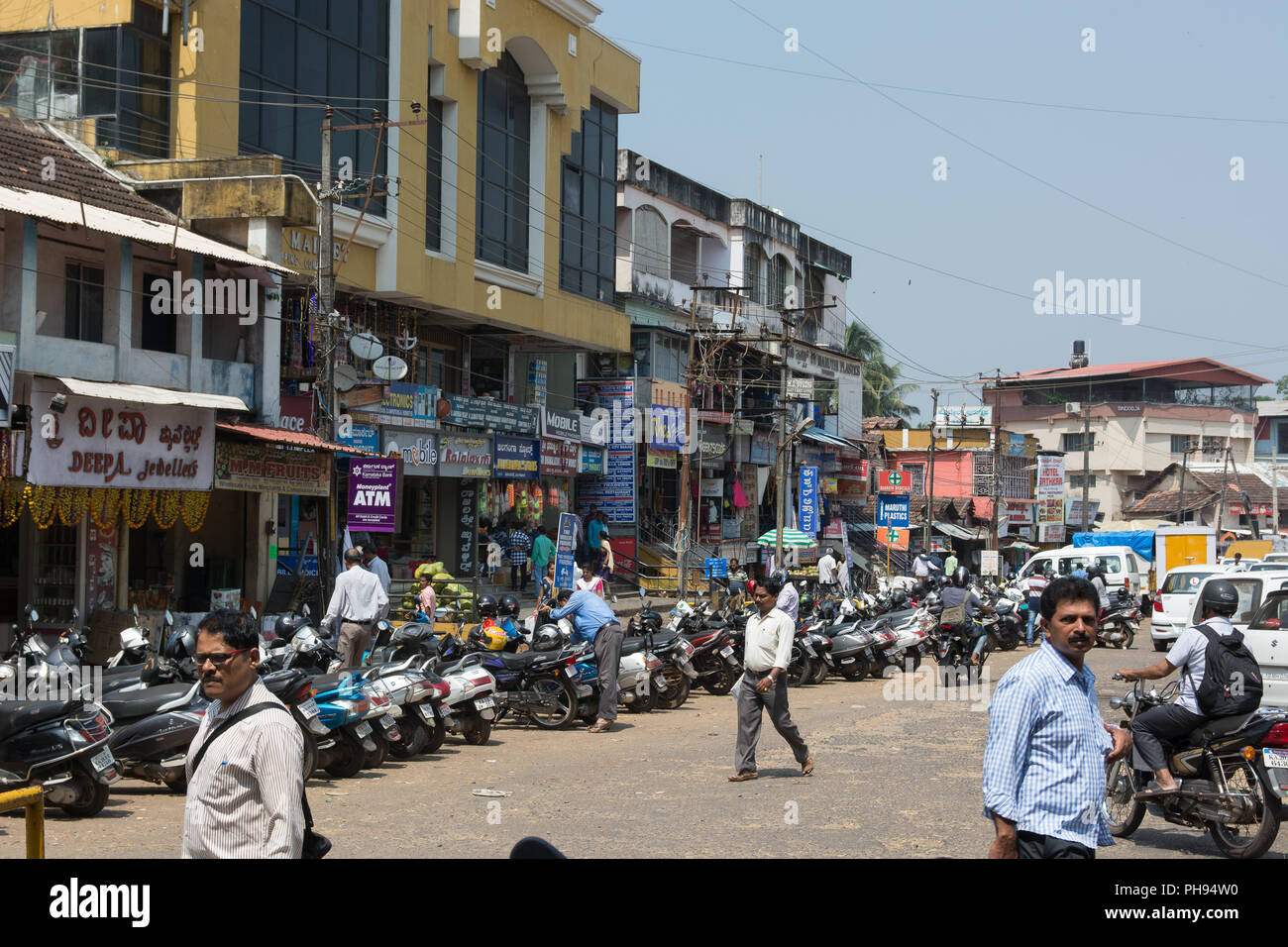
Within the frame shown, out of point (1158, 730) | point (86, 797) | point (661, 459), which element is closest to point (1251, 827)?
point (1158, 730)

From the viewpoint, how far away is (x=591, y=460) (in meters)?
31.8

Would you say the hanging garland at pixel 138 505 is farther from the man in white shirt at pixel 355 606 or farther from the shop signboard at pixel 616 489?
the shop signboard at pixel 616 489

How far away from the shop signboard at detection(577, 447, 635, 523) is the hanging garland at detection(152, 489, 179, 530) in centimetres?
1609

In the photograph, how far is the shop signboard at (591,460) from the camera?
31469mm

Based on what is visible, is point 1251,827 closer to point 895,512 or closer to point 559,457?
point 559,457

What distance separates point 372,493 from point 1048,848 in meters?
14.4

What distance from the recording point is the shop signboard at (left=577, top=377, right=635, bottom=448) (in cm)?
3244

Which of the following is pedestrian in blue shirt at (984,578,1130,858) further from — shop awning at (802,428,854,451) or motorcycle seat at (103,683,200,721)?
shop awning at (802,428,854,451)

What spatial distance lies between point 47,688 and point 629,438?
22.6 meters

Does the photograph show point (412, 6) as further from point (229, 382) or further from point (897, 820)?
point (897, 820)

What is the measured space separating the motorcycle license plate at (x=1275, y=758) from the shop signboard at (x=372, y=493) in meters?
12.4

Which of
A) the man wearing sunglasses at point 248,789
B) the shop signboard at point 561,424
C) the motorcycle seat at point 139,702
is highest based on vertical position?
the shop signboard at point 561,424

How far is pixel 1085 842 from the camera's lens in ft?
14.8

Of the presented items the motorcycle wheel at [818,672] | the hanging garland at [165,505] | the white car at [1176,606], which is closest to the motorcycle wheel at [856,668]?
the motorcycle wheel at [818,672]
